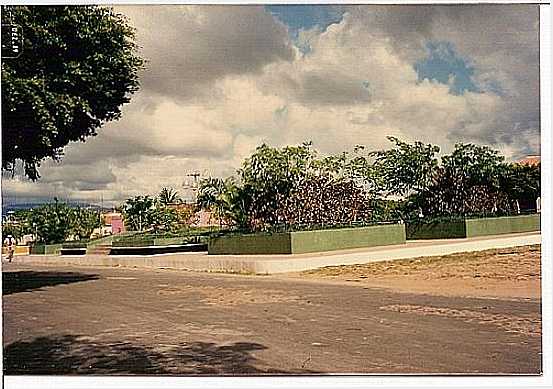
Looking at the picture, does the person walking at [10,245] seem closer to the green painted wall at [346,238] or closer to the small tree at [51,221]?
the small tree at [51,221]

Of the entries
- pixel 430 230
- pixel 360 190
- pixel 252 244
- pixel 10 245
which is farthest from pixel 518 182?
pixel 10 245

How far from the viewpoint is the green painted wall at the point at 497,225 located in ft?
40.4

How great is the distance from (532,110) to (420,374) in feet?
10.7

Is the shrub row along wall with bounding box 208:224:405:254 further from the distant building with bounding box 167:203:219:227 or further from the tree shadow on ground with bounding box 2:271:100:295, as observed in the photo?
the tree shadow on ground with bounding box 2:271:100:295

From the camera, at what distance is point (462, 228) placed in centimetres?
1577

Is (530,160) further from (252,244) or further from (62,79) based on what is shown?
(252,244)

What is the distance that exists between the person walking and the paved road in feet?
0.58

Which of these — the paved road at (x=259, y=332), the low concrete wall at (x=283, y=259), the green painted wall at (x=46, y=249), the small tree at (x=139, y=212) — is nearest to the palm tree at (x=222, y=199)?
the small tree at (x=139, y=212)

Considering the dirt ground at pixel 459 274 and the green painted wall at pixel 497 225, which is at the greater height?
the green painted wall at pixel 497 225

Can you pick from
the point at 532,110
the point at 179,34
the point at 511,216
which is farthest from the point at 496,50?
the point at 511,216

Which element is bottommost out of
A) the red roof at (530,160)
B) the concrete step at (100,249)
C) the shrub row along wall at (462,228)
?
the concrete step at (100,249)

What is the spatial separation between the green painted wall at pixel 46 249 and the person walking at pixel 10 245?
212 centimetres

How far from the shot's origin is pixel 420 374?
6316 mm

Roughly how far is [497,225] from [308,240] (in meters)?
3.72
